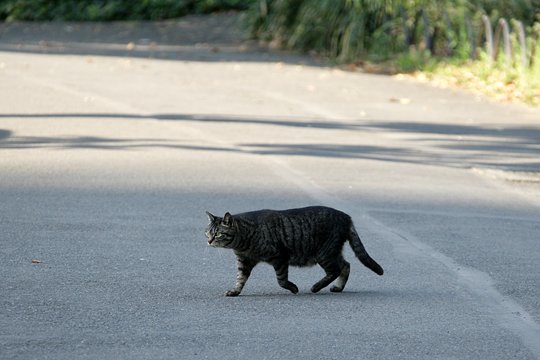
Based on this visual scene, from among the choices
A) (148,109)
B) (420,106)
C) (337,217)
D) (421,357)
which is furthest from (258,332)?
(420,106)

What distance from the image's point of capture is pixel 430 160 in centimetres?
1412

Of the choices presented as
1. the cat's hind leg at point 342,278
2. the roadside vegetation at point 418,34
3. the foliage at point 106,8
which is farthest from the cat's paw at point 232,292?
the foliage at point 106,8

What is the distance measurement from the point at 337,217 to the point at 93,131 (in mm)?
8658

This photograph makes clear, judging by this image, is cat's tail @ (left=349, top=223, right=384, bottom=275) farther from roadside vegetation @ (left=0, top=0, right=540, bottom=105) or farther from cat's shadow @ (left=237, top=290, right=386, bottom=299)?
roadside vegetation @ (left=0, top=0, right=540, bottom=105)

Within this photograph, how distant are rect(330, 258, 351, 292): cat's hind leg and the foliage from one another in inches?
1099

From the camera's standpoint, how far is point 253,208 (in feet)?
35.0

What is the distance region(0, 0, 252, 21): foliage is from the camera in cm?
3550

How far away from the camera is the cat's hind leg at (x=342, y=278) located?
312 inches

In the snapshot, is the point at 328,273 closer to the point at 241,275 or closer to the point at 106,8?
the point at 241,275

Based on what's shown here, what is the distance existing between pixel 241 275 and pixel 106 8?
28.7 m

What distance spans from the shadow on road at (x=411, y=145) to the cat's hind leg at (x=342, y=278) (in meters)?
6.07

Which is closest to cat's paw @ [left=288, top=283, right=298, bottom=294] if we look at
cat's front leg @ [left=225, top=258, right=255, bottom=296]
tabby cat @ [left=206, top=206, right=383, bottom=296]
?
Result: tabby cat @ [left=206, top=206, right=383, bottom=296]

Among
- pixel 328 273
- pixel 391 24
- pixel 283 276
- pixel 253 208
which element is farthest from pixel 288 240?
pixel 391 24

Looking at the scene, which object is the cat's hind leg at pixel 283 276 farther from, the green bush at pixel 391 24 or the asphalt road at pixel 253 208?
the green bush at pixel 391 24
